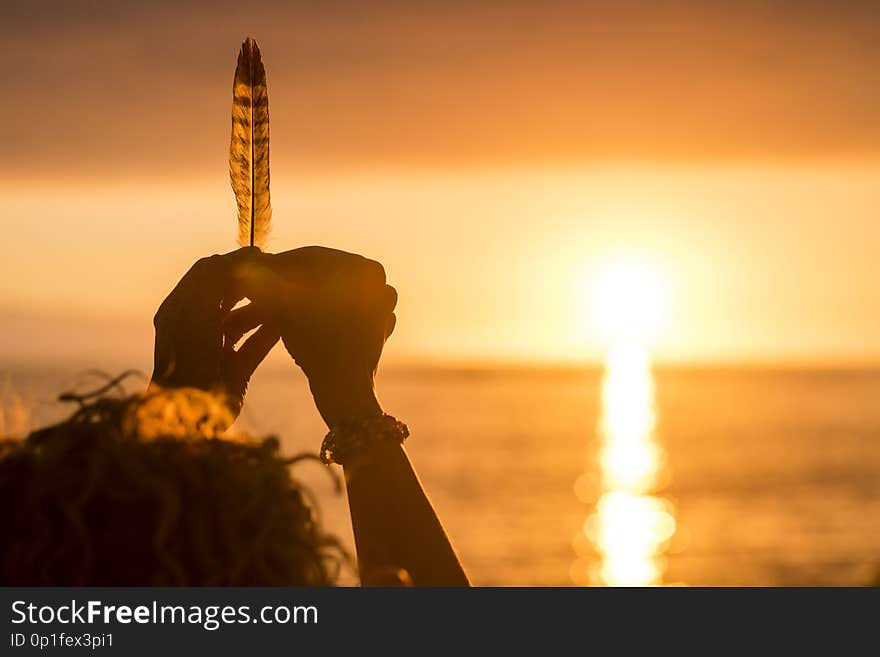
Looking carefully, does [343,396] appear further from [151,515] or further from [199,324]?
[151,515]

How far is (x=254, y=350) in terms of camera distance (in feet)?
10.2

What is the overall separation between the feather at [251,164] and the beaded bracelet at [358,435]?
120 cm

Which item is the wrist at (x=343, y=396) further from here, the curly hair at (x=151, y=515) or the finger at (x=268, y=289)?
the curly hair at (x=151, y=515)

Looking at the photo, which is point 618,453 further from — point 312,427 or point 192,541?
point 192,541

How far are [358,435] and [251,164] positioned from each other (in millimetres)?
1409

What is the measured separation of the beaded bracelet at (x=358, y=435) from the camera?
106 inches

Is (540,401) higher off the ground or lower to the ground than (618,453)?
higher

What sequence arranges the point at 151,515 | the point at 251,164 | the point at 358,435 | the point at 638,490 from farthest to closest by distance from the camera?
the point at 638,490 < the point at 251,164 < the point at 358,435 < the point at 151,515

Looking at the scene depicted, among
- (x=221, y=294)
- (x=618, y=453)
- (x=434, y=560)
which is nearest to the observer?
(x=434, y=560)

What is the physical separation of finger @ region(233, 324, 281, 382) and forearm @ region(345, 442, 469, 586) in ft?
1.95

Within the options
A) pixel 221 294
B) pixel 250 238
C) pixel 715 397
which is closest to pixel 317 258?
pixel 221 294

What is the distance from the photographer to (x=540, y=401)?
494ft

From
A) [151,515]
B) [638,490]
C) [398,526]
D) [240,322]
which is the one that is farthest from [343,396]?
[638,490]

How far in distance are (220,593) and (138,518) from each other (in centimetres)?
18
